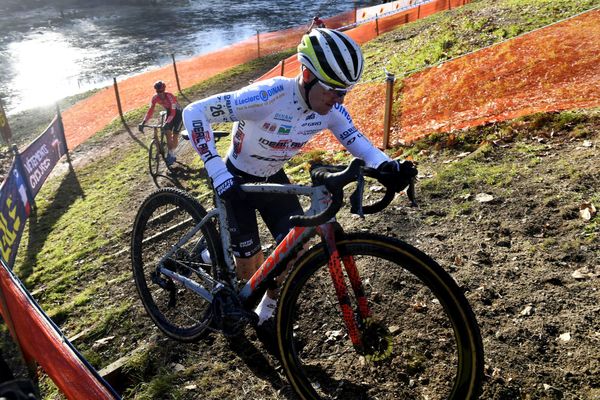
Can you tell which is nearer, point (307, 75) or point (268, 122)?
point (307, 75)

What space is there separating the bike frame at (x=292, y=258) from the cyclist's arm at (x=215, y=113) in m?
0.53

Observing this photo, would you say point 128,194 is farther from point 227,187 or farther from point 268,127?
point 227,187

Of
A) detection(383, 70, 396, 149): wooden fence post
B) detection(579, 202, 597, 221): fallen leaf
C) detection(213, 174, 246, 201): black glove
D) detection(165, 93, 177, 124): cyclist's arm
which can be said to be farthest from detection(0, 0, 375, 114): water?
detection(579, 202, 597, 221): fallen leaf

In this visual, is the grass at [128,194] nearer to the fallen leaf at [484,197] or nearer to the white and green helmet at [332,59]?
the fallen leaf at [484,197]

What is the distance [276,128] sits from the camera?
13.3ft

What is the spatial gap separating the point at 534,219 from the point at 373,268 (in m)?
2.02

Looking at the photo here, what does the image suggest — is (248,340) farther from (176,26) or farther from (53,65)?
(176,26)

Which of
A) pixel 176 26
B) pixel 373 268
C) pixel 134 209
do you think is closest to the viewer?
pixel 373 268

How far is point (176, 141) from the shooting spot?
12.6 m

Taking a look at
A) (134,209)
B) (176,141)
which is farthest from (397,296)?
(176,141)

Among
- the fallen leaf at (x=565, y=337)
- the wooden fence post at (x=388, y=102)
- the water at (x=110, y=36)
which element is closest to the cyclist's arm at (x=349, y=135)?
the fallen leaf at (x=565, y=337)

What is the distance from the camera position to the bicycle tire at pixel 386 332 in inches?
113

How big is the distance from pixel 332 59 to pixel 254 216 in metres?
1.70

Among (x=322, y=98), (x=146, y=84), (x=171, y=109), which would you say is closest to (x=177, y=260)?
(x=322, y=98)
